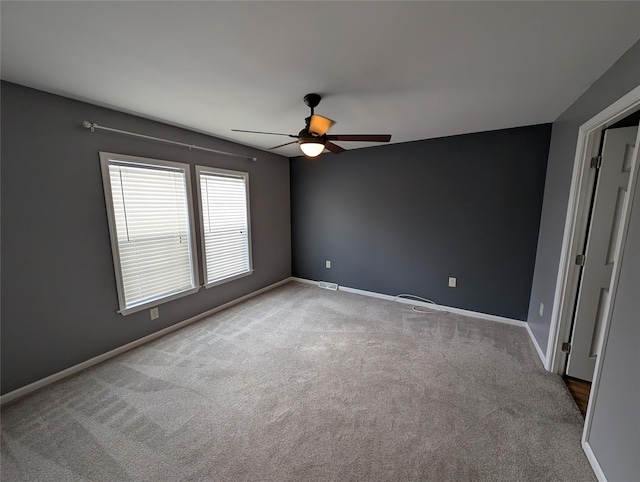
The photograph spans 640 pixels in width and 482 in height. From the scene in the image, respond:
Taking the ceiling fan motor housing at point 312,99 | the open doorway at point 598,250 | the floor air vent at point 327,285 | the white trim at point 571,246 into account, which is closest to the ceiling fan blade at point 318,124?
the ceiling fan motor housing at point 312,99

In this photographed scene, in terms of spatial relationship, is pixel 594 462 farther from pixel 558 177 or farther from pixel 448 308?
pixel 558 177

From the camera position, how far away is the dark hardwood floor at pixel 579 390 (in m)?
1.84

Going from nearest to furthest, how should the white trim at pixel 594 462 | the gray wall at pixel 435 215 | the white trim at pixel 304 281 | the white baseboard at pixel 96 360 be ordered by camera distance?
1. the white trim at pixel 594 462
2. the white baseboard at pixel 96 360
3. the gray wall at pixel 435 215
4. the white trim at pixel 304 281

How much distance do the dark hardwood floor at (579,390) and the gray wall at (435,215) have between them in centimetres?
100

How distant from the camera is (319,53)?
1.48 metres

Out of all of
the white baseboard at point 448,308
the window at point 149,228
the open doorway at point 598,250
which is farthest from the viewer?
the white baseboard at point 448,308

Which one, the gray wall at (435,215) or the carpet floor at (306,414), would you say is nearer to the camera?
the carpet floor at (306,414)

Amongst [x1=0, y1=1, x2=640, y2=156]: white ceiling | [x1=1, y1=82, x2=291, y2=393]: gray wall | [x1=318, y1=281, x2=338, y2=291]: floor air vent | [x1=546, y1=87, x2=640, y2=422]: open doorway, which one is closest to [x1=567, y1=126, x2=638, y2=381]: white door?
[x1=546, y1=87, x2=640, y2=422]: open doorway

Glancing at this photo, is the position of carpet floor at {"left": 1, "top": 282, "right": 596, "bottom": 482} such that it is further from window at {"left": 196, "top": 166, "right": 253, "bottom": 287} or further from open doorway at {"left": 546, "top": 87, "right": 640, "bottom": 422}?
window at {"left": 196, "top": 166, "right": 253, "bottom": 287}

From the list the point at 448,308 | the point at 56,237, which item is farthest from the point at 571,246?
the point at 56,237

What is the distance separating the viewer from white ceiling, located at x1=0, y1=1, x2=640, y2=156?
3.84ft

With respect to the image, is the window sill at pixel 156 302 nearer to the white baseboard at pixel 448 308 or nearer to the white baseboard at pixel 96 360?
the white baseboard at pixel 96 360

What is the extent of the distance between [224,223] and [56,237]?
168 centimetres

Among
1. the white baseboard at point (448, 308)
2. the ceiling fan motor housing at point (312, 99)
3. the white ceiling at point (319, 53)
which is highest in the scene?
the white ceiling at point (319, 53)
